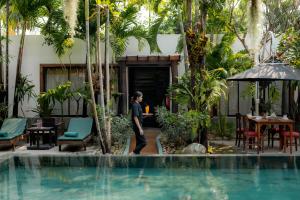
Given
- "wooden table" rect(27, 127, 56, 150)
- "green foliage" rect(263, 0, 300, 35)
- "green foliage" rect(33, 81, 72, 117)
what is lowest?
"wooden table" rect(27, 127, 56, 150)

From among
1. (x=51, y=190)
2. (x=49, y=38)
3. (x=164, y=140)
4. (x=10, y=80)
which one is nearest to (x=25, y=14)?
(x=49, y=38)

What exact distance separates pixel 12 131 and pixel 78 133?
2.03 m

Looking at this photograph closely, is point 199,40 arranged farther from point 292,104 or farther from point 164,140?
point 292,104

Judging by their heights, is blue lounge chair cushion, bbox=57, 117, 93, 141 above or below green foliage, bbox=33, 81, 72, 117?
below

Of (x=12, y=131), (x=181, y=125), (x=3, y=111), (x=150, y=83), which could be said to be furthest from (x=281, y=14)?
(x=12, y=131)

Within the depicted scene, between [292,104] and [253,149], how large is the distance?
312 cm

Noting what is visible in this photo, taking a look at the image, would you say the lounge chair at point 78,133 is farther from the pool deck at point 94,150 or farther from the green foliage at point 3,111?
the green foliage at point 3,111

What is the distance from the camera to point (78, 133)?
1199 cm

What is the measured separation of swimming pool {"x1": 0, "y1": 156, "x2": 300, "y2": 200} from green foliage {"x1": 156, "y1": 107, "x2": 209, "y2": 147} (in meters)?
2.03

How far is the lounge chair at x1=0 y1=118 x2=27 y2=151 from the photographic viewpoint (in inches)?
462

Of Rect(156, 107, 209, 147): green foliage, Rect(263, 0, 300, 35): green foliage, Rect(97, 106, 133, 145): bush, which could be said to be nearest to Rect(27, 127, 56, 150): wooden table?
Rect(97, 106, 133, 145): bush

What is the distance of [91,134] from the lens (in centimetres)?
1267

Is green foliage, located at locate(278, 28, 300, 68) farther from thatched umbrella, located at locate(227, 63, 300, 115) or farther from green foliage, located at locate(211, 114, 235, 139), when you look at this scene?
green foliage, located at locate(211, 114, 235, 139)

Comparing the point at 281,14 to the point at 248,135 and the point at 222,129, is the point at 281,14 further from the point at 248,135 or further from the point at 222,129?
the point at 248,135
